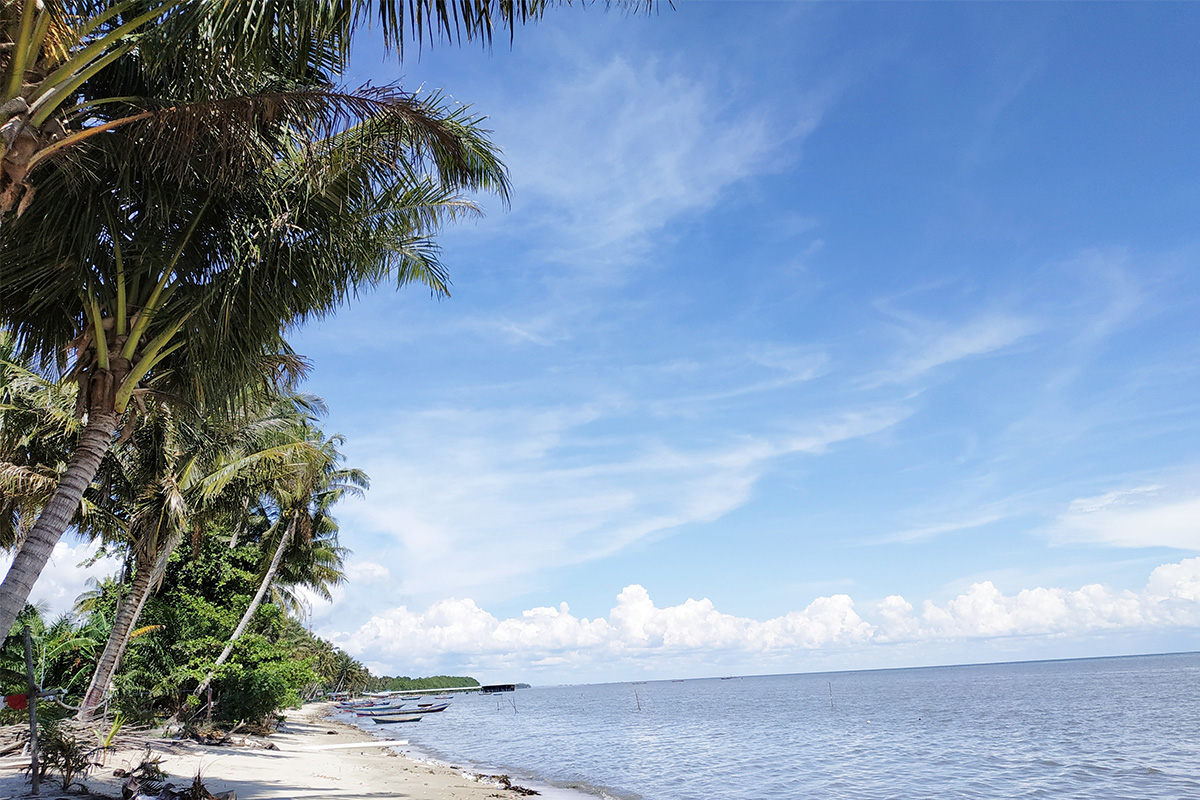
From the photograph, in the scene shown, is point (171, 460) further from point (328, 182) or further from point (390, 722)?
point (390, 722)

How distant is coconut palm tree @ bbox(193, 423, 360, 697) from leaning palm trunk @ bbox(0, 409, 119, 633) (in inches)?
438

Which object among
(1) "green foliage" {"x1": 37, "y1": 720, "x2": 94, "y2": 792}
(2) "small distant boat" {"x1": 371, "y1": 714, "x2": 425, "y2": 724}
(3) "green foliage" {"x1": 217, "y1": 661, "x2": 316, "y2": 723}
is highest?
(3) "green foliage" {"x1": 217, "y1": 661, "x2": 316, "y2": 723}

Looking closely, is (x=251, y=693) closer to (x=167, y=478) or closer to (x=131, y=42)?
(x=167, y=478)

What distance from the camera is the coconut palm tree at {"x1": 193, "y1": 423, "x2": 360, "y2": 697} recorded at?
1903 centimetres

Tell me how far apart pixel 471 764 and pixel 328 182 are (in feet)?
64.4

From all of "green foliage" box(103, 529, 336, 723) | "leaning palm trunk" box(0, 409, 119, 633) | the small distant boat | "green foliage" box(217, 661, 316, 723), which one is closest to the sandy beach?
"green foliage" box(217, 661, 316, 723)

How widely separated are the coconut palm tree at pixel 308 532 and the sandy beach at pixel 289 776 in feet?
9.54

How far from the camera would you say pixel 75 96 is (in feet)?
18.7

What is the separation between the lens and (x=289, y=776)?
12359mm

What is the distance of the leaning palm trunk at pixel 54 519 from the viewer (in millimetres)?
4965

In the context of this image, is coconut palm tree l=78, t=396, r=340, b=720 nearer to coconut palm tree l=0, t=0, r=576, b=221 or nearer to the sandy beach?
the sandy beach

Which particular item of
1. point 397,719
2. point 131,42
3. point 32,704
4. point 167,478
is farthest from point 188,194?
point 397,719

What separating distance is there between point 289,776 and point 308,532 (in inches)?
462

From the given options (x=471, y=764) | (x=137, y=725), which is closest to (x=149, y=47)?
(x=137, y=725)
